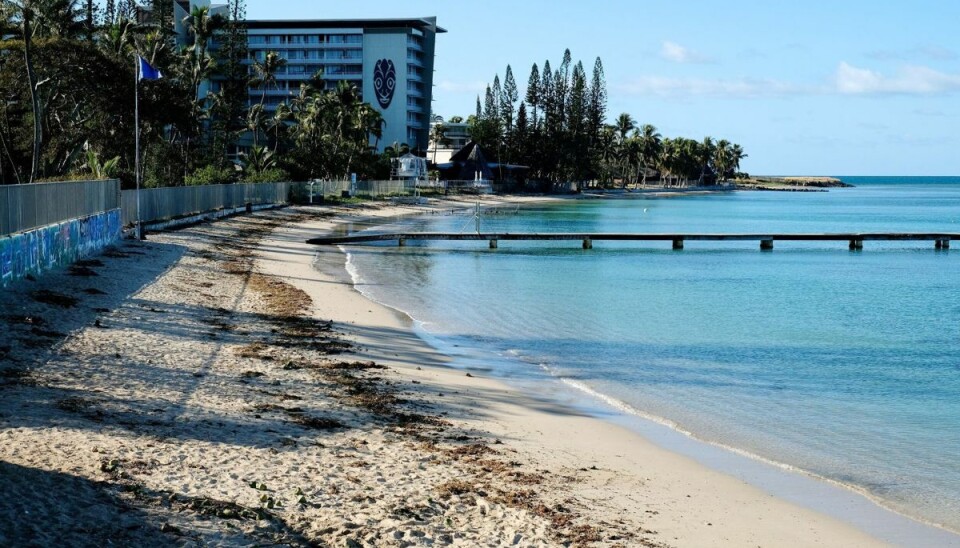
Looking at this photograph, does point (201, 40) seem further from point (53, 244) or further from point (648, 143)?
point (648, 143)

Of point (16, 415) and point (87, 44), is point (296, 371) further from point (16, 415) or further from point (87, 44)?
point (87, 44)

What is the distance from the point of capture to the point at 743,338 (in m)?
23.2

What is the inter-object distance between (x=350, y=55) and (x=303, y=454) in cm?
13941

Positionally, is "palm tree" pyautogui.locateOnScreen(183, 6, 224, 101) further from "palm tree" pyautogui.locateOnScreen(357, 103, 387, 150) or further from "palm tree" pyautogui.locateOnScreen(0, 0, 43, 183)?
"palm tree" pyautogui.locateOnScreen(357, 103, 387, 150)

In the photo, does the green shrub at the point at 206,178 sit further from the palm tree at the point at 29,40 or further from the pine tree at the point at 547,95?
the pine tree at the point at 547,95

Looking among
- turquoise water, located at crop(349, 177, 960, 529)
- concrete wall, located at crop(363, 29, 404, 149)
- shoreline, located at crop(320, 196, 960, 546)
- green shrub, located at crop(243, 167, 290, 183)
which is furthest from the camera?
concrete wall, located at crop(363, 29, 404, 149)

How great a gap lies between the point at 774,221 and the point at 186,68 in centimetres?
5333

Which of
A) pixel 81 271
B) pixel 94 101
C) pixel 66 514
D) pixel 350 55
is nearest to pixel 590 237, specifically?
pixel 94 101

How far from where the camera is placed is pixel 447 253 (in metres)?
47.0

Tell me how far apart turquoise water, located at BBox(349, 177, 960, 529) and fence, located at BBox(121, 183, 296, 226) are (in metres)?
8.04

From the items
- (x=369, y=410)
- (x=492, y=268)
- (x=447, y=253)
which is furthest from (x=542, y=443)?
(x=447, y=253)

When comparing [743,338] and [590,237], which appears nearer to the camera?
[743,338]

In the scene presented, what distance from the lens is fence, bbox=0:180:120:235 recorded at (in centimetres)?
1905

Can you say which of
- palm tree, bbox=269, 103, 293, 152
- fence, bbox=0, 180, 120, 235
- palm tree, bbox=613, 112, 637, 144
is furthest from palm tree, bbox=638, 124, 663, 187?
fence, bbox=0, 180, 120, 235
